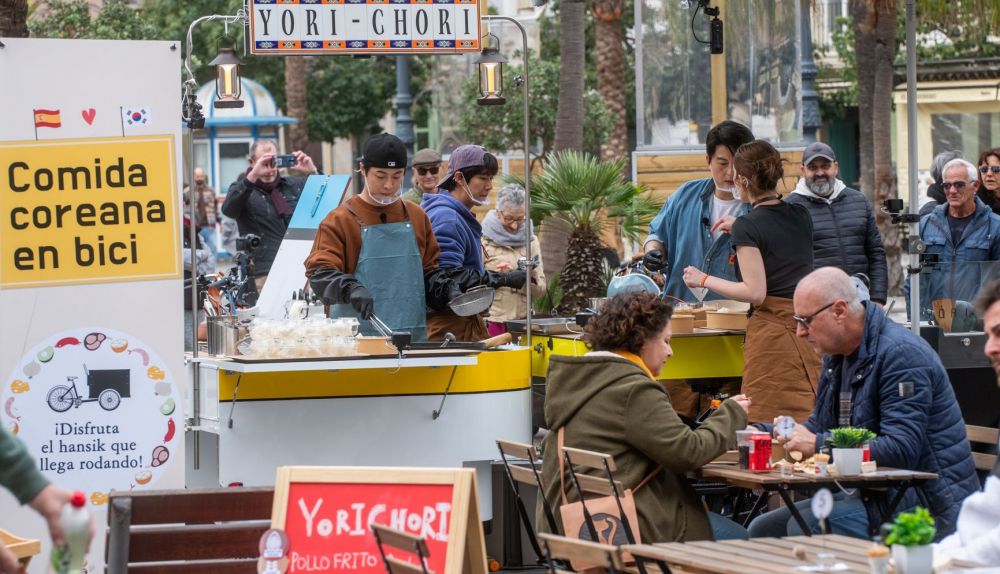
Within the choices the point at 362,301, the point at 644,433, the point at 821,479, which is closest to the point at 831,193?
the point at 362,301

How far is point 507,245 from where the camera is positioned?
33.1 ft

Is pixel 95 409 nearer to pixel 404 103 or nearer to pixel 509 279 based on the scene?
pixel 509 279

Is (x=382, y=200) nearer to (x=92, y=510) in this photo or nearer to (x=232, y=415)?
(x=232, y=415)

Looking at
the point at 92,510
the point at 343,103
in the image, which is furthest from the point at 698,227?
the point at 343,103

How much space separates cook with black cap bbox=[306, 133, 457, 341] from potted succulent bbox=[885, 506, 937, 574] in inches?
154

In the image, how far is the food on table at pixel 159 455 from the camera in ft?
23.5

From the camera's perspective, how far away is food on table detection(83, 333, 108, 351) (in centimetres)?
711

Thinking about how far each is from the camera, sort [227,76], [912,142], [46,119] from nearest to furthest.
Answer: [46,119], [912,142], [227,76]

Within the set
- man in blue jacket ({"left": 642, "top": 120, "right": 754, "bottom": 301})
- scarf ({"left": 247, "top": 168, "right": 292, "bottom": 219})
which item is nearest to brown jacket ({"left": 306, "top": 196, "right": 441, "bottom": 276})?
man in blue jacket ({"left": 642, "top": 120, "right": 754, "bottom": 301})

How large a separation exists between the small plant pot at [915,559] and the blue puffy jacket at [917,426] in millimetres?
1800

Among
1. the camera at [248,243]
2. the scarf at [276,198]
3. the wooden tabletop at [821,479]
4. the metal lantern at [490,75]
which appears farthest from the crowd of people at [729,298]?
the scarf at [276,198]

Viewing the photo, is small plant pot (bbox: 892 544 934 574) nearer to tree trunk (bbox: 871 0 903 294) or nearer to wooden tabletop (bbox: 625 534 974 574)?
wooden tabletop (bbox: 625 534 974 574)

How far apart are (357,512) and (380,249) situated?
2537mm

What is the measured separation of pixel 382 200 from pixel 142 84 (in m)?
1.24
